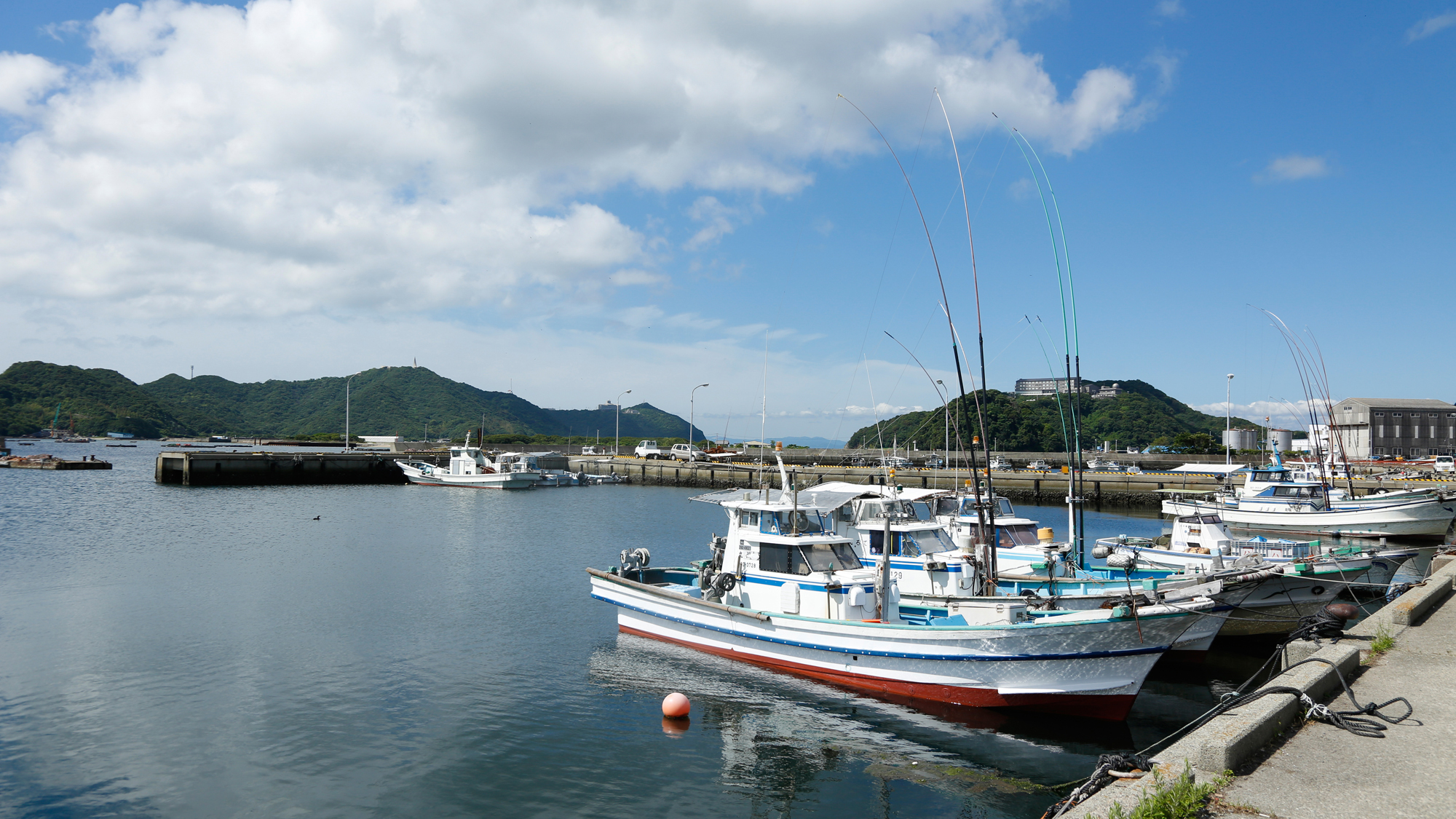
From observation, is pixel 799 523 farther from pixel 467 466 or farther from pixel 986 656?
pixel 467 466

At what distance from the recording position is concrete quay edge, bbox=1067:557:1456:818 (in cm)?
598

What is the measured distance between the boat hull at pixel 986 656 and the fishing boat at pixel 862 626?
0.8 inches

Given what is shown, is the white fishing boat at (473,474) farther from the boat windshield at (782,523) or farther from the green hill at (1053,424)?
the boat windshield at (782,523)

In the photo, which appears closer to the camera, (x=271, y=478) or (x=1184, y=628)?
(x=1184, y=628)

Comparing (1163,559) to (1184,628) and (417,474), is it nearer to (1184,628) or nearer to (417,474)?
(1184,628)

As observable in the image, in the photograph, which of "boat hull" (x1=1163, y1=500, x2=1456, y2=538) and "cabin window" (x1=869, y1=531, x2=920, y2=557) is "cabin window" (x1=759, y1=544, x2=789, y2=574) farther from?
"boat hull" (x1=1163, y1=500, x2=1456, y2=538)

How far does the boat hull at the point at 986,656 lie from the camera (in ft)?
42.3

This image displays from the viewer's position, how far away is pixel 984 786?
11.3 metres

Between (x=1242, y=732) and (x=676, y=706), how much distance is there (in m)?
9.69

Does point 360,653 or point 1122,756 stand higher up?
point 1122,756

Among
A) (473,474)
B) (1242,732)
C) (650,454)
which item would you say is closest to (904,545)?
(1242,732)

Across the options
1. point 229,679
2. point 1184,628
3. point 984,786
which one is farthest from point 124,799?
point 1184,628

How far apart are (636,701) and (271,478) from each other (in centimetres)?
7250

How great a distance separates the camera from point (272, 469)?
74.6 m
